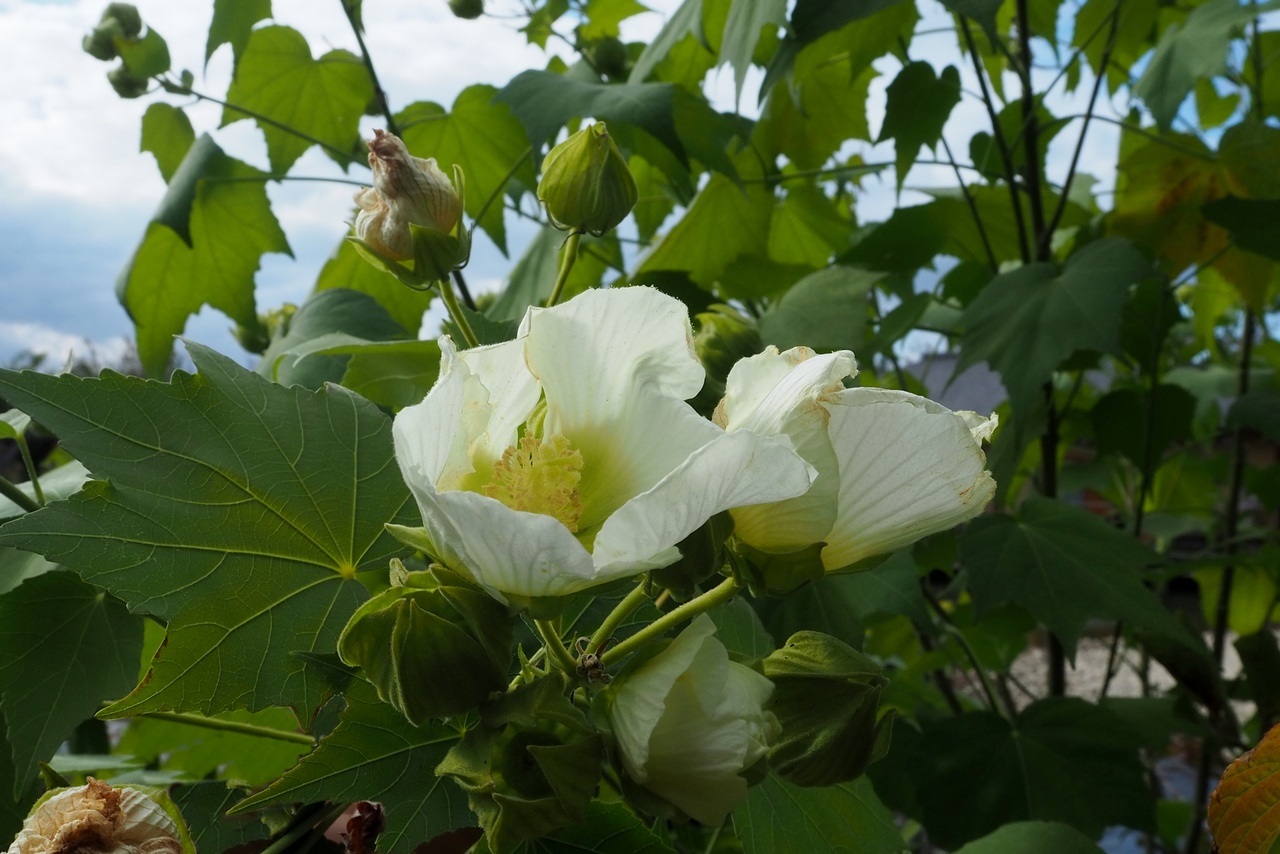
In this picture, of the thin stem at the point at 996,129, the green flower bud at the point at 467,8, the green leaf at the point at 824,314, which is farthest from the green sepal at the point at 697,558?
the green flower bud at the point at 467,8

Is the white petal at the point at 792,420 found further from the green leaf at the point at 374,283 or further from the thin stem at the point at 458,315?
the green leaf at the point at 374,283

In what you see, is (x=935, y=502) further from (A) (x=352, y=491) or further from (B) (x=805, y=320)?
(B) (x=805, y=320)

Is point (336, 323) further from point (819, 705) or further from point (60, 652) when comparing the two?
point (819, 705)

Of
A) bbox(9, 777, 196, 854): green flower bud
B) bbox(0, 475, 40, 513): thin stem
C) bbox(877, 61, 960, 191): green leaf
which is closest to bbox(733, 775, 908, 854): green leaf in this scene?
bbox(9, 777, 196, 854): green flower bud

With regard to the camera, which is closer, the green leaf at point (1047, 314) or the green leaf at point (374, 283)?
the green leaf at point (1047, 314)

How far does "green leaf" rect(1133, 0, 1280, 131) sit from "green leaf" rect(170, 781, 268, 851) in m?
0.92

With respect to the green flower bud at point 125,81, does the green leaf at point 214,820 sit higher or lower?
lower

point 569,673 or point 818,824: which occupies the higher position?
point 569,673

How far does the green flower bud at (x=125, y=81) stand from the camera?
930 millimetres

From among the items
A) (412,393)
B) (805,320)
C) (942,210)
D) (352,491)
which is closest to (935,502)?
(352,491)

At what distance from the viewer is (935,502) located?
11.2 inches

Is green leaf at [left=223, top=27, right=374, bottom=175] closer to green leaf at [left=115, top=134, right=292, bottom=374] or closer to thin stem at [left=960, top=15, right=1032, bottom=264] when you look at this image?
green leaf at [left=115, top=134, right=292, bottom=374]

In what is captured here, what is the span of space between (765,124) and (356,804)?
86 centimetres

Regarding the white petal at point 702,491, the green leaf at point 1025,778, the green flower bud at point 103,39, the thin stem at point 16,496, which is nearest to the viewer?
the white petal at point 702,491
